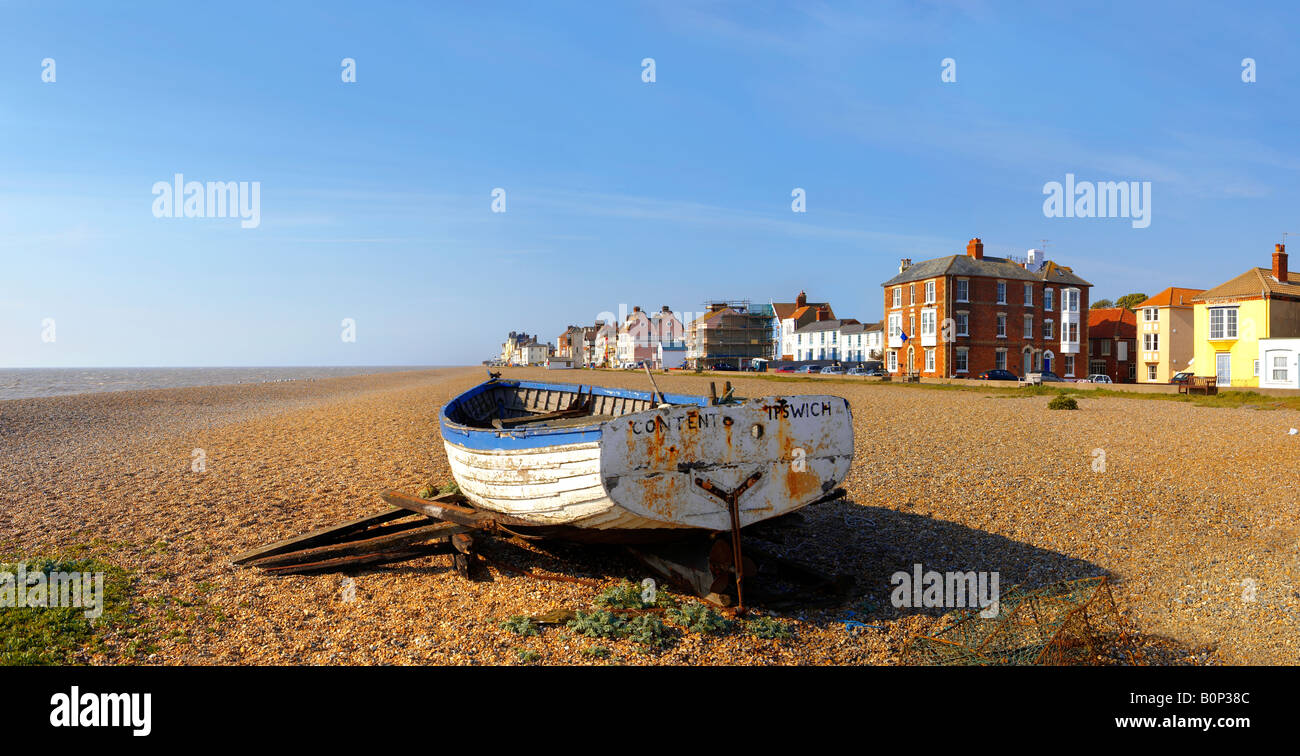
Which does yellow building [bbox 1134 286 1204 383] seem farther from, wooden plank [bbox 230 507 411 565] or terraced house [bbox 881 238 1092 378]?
wooden plank [bbox 230 507 411 565]

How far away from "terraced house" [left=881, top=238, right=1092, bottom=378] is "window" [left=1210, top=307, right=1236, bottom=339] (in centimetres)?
1386

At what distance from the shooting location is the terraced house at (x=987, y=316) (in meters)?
57.0

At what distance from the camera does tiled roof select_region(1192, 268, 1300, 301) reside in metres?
44.4

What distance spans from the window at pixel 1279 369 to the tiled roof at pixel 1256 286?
6.15m

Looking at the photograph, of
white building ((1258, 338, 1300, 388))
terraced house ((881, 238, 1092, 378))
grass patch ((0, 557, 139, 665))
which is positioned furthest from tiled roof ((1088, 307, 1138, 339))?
grass patch ((0, 557, 139, 665))

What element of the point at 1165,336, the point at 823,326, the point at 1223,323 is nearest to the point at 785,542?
the point at 1223,323

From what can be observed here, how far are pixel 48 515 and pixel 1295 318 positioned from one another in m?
61.5

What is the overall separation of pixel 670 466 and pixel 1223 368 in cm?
5499

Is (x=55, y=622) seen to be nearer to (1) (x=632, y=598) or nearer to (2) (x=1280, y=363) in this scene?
(1) (x=632, y=598)

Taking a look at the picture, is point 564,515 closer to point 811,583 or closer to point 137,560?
point 811,583

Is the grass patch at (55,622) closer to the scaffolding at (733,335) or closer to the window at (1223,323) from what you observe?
the window at (1223,323)

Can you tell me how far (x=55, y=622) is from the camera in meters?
7.06

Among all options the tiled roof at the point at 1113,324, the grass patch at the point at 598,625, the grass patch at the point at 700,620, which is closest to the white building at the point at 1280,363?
the tiled roof at the point at 1113,324
